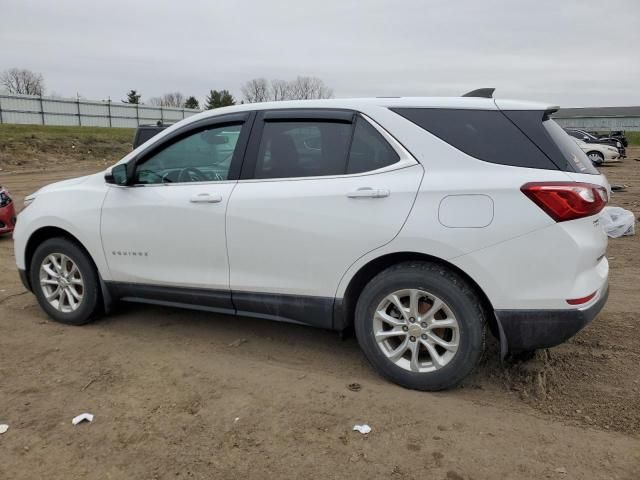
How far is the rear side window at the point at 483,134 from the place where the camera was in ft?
10.5

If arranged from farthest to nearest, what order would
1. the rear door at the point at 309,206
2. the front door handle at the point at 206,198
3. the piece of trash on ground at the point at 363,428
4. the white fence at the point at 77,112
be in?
1. the white fence at the point at 77,112
2. the front door handle at the point at 206,198
3. the rear door at the point at 309,206
4. the piece of trash on ground at the point at 363,428

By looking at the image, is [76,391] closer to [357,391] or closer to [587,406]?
[357,391]

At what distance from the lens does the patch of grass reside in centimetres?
2237

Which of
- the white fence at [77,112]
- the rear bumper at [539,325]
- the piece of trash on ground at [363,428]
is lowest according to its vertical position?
the piece of trash on ground at [363,428]

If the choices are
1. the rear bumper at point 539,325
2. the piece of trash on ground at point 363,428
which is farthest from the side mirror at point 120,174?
the rear bumper at point 539,325

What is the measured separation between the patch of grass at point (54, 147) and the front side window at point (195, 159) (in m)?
19.8

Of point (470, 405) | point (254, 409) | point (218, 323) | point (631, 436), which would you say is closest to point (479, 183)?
point (470, 405)

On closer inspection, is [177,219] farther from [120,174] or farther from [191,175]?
[120,174]

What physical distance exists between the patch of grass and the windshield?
22.1 metres

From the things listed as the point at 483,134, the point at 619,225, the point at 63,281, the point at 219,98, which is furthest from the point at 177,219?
the point at 219,98

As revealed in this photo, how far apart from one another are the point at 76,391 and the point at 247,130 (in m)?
2.08

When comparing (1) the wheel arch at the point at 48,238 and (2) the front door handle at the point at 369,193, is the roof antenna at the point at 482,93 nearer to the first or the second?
(2) the front door handle at the point at 369,193

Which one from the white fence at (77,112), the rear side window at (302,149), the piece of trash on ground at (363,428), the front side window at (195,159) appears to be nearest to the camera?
the piece of trash on ground at (363,428)

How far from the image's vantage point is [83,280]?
4.54m
